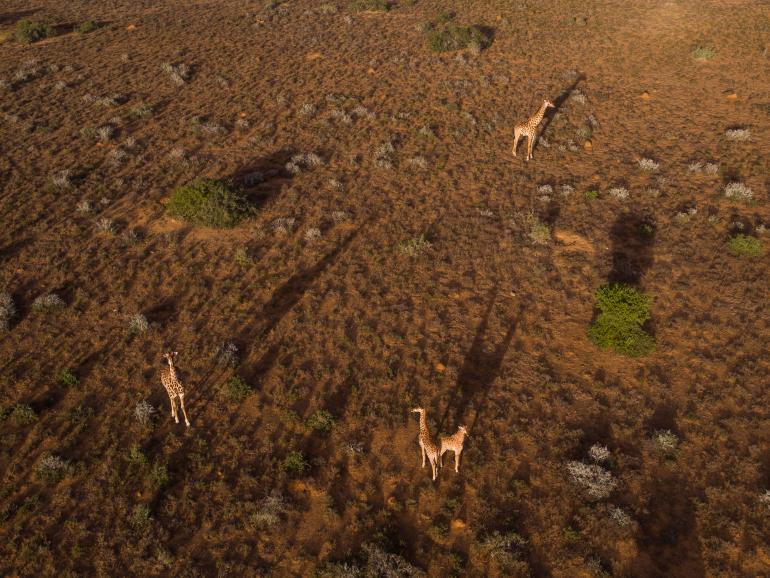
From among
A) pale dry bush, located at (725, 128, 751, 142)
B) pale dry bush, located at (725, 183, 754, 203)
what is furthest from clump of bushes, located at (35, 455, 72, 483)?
pale dry bush, located at (725, 128, 751, 142)

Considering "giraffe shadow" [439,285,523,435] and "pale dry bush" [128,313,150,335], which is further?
"pale dry bush" [128,313,150,335]

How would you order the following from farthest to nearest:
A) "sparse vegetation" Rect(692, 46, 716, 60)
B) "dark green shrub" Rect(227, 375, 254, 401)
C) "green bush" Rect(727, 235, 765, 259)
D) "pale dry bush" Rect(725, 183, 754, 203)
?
"sparse vegetation" Rect(692, 46, 716, 60) < "pale dry bush" Rect(725, 183, 754, 203) < "green bush" Rect(727, 235, 765, 259) < "dark green shrub" Rect(227, 375, 254, 401)

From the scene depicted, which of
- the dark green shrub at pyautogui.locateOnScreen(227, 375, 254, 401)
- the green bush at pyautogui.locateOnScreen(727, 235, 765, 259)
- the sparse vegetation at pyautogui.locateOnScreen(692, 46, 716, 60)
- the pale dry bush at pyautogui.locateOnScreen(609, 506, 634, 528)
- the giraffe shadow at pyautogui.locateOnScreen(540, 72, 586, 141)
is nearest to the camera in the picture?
the pale dry bush at pyautogui.locateOnScreen(609, 506, 634, 528)

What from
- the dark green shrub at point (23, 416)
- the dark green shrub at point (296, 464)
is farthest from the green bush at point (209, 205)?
the dark green shrub at point (296, 464)

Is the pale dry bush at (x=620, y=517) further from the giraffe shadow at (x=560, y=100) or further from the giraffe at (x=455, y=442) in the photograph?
the giraffe shadow at (x=560, y=100)

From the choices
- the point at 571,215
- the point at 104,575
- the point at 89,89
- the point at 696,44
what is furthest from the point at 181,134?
the point at 696,44

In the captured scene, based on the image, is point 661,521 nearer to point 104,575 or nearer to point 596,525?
point 596,525

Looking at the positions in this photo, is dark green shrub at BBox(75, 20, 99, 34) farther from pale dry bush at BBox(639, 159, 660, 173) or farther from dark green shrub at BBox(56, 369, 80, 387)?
pale dry bush at BBox(639, 159, 660, 173)
